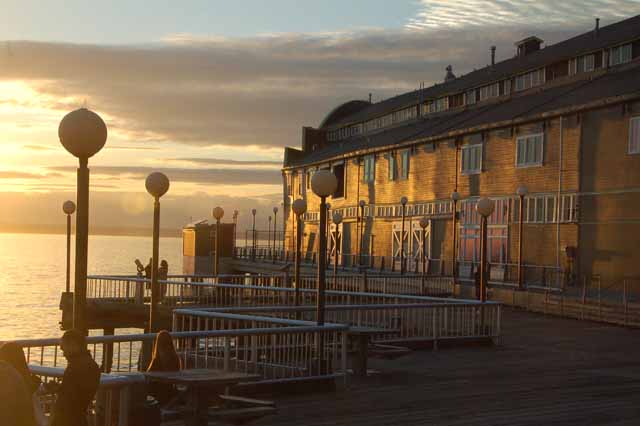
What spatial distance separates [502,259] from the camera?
141ft

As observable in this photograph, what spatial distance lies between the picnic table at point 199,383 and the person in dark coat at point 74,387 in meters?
2.84

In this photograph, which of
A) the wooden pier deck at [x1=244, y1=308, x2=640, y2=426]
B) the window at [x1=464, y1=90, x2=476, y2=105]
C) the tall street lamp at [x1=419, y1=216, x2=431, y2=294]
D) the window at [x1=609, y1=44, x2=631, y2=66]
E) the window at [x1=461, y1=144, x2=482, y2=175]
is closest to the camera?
the wooden pier deck at [x1=244, y1=308, x2=640, y2=426]

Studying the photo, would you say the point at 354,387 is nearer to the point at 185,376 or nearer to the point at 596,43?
the point at 185,376

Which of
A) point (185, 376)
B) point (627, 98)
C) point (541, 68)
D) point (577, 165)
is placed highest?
point (541, 68)

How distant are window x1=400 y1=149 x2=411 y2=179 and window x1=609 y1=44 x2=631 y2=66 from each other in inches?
530

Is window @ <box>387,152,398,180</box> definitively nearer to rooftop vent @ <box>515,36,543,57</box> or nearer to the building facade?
the building facade

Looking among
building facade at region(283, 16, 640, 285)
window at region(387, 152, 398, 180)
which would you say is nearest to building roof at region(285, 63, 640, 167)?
building facade at region(283, 16, 640, 285)

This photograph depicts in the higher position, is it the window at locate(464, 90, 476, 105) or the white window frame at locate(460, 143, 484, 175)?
the window at locate(464, 90, 476, 105)

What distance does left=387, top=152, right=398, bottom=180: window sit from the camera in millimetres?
55250

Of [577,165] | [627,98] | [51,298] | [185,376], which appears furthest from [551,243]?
[51,298]

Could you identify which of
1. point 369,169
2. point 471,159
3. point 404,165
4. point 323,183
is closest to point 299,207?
point 323,183

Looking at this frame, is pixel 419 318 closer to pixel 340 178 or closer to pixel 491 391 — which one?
Result: pixel 491 391

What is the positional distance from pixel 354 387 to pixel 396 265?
128ft

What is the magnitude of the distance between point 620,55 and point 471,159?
863cm
